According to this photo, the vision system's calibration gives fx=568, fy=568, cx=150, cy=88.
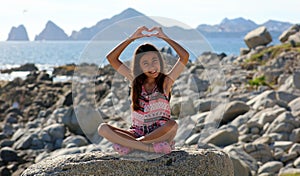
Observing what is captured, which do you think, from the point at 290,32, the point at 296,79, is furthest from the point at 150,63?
the point at 290,32

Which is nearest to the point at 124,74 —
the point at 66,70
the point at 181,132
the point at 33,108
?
the point at 181,132

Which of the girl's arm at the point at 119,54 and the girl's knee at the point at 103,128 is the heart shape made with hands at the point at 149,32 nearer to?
the girl's arm at the point at 119,54

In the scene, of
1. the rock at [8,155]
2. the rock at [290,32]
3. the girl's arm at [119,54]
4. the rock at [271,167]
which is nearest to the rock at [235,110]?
the rock at [271,167]

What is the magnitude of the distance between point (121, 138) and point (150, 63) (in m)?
0.80

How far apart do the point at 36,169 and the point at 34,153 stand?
34.8 ft

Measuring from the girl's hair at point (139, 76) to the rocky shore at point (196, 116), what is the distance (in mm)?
399

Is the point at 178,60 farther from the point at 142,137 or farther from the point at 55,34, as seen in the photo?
the point at 55,34

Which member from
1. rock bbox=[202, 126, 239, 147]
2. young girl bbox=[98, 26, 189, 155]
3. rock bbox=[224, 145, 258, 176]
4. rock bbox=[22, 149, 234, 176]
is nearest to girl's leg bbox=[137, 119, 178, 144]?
young girl bbox=[98, 26, 189, 155]

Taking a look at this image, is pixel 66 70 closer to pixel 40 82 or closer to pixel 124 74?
pixel 40 82

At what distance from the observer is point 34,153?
15.8 metres

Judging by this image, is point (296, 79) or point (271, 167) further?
point (296, 79)

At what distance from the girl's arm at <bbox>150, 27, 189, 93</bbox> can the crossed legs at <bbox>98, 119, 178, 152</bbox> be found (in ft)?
1.40

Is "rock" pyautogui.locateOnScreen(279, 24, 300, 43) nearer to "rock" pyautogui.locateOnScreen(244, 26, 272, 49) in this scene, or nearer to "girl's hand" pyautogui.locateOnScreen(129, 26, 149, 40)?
"rock" pyautogui.locateOnScreen(244, 26, 272, 49)

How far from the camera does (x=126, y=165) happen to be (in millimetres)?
5387
